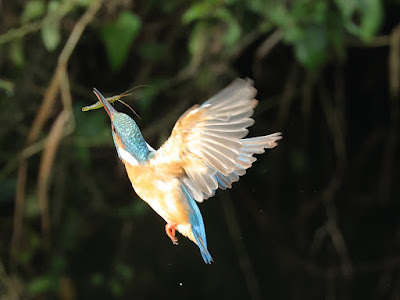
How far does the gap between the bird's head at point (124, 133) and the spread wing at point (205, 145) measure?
11 mm

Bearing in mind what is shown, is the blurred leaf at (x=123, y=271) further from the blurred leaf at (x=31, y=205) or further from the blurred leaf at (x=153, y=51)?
the blurred leaf at (x=153, y=51)

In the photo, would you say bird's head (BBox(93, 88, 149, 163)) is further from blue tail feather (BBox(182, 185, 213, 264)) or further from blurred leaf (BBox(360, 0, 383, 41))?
blurred leaf (BBox(360, 0, 383, 41))

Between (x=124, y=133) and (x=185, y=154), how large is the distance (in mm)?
34

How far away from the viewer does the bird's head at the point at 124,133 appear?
37 cm

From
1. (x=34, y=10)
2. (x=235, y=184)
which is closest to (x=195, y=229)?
(x=34, y=10)

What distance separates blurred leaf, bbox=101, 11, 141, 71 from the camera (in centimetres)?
153

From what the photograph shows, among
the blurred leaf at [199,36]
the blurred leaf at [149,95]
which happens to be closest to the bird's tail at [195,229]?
the blurred leaf at [199,36]

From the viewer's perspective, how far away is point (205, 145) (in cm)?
39

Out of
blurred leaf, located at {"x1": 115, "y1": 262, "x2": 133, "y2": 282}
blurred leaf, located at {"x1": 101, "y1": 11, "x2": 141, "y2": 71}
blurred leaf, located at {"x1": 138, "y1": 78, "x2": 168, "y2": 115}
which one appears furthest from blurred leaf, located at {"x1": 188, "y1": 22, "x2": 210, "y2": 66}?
blurred leaf, located at {"x1": 115, "y1": 262, "x2": 133, "y2": 282}

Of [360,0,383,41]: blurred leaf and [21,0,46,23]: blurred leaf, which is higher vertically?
[21,0,46,23]: blurred leaf

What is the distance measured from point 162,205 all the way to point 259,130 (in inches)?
65.0

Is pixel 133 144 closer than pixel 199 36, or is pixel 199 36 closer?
pixel 133 144

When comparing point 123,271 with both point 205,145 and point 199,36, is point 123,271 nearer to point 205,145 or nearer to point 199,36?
point 199,36

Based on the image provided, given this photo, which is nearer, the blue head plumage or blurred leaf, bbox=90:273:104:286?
the blue head plumage
